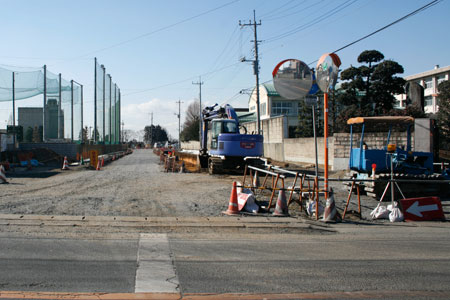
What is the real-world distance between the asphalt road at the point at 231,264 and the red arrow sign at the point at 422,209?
1.95 metres

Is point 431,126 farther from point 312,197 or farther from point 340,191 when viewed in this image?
point 312,197

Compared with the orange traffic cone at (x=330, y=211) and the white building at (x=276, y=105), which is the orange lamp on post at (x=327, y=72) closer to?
the orange traffic cone at (x=330, y=211)

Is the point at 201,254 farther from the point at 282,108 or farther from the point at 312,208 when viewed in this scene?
the point at 282,108

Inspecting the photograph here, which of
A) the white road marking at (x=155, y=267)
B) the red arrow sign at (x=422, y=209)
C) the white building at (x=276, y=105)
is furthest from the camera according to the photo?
the white building at (x=276, y=105)

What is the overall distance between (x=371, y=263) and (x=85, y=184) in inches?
544

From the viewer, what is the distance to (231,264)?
22.4 ft

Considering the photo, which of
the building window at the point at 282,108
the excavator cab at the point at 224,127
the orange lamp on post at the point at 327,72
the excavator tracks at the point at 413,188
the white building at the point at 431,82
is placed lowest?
the excavator tracks at the point at 413,188

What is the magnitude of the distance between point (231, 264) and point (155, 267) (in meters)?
1.18

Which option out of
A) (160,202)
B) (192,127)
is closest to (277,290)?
(160,202)

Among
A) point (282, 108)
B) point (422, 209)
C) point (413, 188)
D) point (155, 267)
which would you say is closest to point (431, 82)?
point (282, 108)

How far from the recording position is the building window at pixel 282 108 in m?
65.1

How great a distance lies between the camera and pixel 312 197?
12211mm

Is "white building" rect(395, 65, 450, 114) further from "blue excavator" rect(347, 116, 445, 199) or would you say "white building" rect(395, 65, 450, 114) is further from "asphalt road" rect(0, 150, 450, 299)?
"asphalt road" rect(0, 150, 450, 299)

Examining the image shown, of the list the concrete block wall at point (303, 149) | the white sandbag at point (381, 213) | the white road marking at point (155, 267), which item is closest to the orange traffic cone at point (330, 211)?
the white sandbag at point (381, 213)
